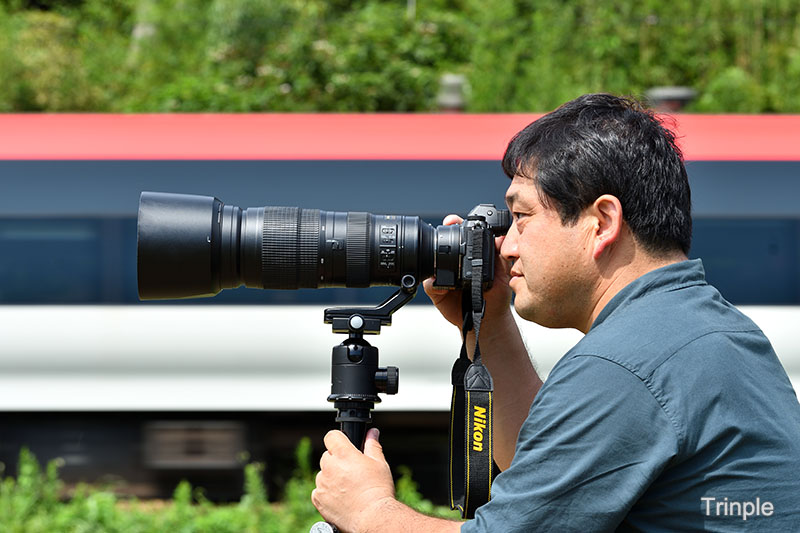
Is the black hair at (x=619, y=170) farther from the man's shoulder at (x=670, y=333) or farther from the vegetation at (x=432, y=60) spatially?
the vegetation at (x=432, y=60)

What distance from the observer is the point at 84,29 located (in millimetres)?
14578

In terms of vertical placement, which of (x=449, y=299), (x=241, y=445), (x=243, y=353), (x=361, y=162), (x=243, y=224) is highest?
(x=361, y=162)

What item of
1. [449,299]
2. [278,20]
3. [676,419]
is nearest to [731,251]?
[449,299]

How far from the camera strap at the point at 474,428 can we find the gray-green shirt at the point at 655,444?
0.35 meters

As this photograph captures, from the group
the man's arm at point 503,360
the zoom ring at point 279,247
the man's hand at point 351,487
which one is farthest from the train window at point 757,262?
the man's hand at point 351,487

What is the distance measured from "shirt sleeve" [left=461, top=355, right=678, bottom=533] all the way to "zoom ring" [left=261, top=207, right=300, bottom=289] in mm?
747

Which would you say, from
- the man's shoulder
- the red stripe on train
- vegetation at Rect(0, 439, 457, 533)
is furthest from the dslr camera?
the red stripe on train

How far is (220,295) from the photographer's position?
649 cm

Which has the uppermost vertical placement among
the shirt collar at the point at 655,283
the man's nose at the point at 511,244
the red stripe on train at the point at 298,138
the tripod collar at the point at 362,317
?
the red stripe on train at the point at 298,138

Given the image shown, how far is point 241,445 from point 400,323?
123 cm

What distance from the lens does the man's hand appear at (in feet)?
5.76

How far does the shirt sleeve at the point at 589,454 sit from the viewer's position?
1.52 m

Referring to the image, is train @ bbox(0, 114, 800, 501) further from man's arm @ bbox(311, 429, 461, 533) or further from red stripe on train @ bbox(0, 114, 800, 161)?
man's arm @ bbox(311, 429, 461, 533)

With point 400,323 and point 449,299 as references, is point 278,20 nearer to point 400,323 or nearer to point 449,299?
point 400,323
